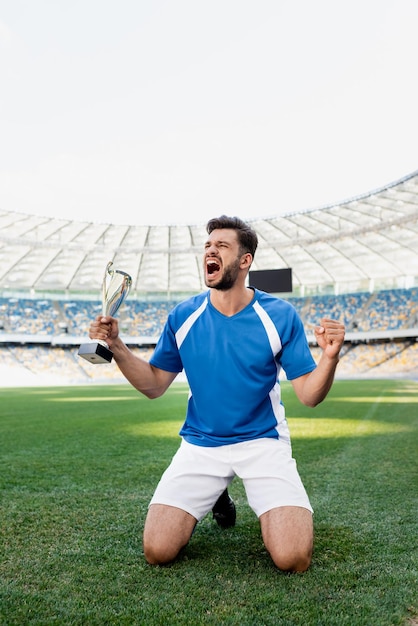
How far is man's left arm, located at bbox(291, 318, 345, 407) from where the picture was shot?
2.79 metres

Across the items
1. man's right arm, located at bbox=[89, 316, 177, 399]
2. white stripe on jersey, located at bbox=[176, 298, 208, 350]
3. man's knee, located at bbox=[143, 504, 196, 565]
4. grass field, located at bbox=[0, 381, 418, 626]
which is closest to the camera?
grass field, located at bbox=[0, 381, 418, 626]

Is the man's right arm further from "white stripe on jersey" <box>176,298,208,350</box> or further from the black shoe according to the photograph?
the black shoe

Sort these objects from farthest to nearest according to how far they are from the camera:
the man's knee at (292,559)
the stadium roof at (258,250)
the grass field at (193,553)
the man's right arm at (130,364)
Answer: the stadium roof at (258,250) → the man's right arm at (130,364) → the man's knee at (292,559) → the grass field at (193,553)

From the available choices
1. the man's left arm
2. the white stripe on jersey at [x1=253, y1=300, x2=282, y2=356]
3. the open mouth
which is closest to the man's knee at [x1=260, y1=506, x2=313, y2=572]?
the man's left arm

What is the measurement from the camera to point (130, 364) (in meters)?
3.26

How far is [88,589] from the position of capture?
2.34 m

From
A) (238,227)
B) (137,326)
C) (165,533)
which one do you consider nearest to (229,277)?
(238,227)

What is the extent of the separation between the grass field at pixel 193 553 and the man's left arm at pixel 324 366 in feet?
2.66

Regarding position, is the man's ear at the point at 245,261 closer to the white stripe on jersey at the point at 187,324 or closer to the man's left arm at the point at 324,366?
the white stripe on jersey at the point at 187,324

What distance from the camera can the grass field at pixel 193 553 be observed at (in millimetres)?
2127

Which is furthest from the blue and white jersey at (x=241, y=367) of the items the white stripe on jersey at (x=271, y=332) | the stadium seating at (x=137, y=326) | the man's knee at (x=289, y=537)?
the stadium seating at (x=137, y=326)

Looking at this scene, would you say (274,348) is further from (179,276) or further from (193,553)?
(179,276)

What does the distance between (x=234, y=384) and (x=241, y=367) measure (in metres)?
0.10

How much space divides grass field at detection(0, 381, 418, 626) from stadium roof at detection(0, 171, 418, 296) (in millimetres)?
25370
